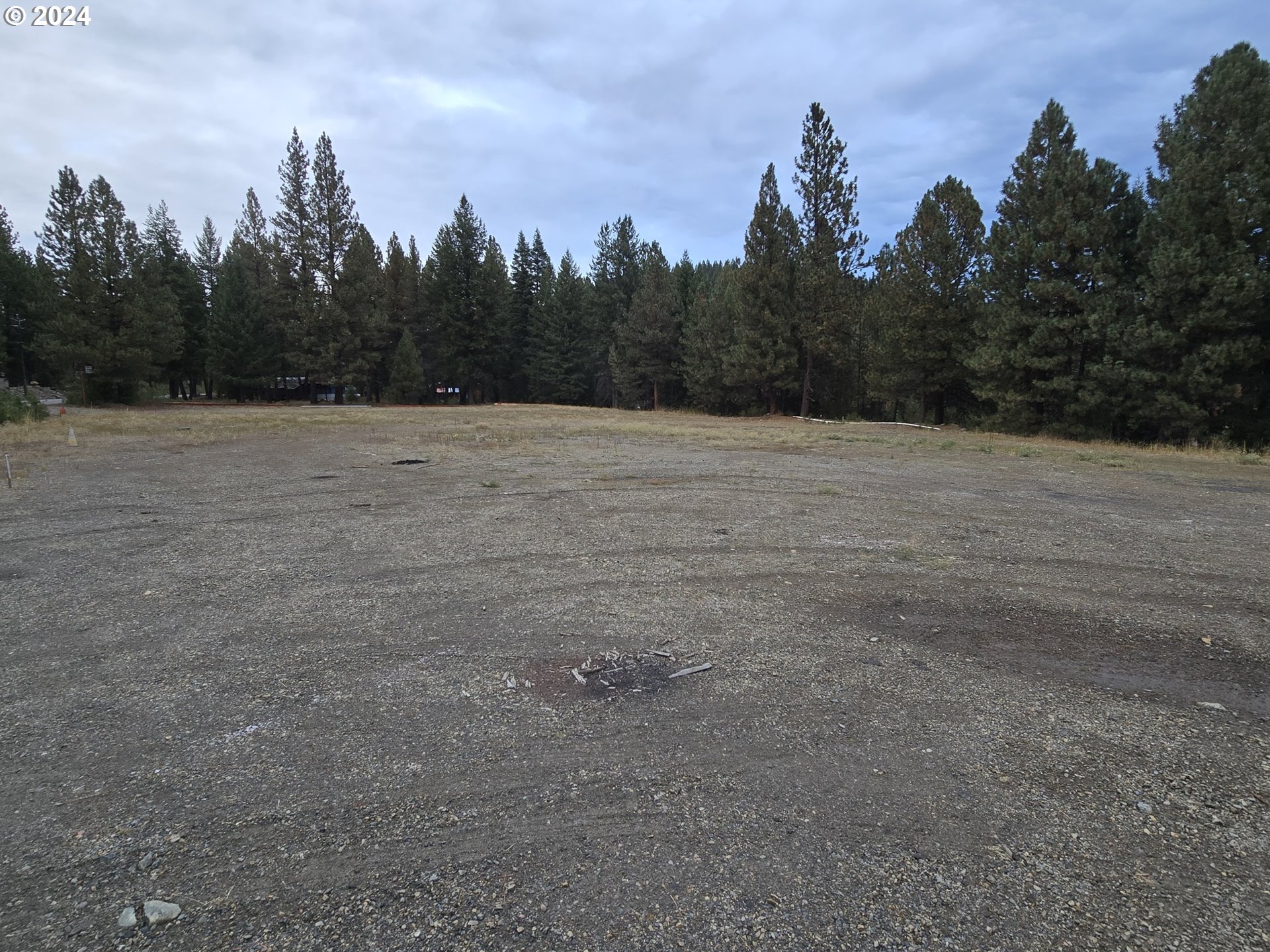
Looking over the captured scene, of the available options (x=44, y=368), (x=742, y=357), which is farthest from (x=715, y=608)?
(x=44, y=368)

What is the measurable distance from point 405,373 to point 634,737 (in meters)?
46.7

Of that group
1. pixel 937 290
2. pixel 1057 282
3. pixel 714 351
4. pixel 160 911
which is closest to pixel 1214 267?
pixel 1057 282

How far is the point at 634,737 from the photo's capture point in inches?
122

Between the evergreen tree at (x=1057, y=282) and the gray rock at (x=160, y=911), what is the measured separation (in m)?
25.6

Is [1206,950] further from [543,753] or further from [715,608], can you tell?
[715,608]

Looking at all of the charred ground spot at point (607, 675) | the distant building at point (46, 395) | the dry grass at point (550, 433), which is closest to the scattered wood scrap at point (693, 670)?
the charred ground spot at point (607, 675)

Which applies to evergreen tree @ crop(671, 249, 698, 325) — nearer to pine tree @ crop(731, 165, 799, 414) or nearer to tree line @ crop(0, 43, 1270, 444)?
tree line @ crop(0, 43, 1270, 444)

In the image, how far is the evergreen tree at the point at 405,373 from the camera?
45.2 meters

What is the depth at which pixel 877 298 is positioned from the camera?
33469 millimetres

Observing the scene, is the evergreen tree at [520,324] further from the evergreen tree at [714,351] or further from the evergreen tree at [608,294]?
the evergreen tree at [714,351]

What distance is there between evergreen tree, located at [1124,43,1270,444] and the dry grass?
2261mm

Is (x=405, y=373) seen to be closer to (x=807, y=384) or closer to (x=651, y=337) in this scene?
(x=651, y=337)

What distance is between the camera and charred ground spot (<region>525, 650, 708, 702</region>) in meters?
3.56

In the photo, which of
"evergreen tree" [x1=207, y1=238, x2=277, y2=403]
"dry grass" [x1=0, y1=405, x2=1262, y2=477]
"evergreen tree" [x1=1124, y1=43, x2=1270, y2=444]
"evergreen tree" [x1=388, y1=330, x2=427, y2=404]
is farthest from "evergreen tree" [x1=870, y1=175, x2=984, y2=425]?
"evergreen tree" [x1=207, y1=238, x2=277, y2=403]
